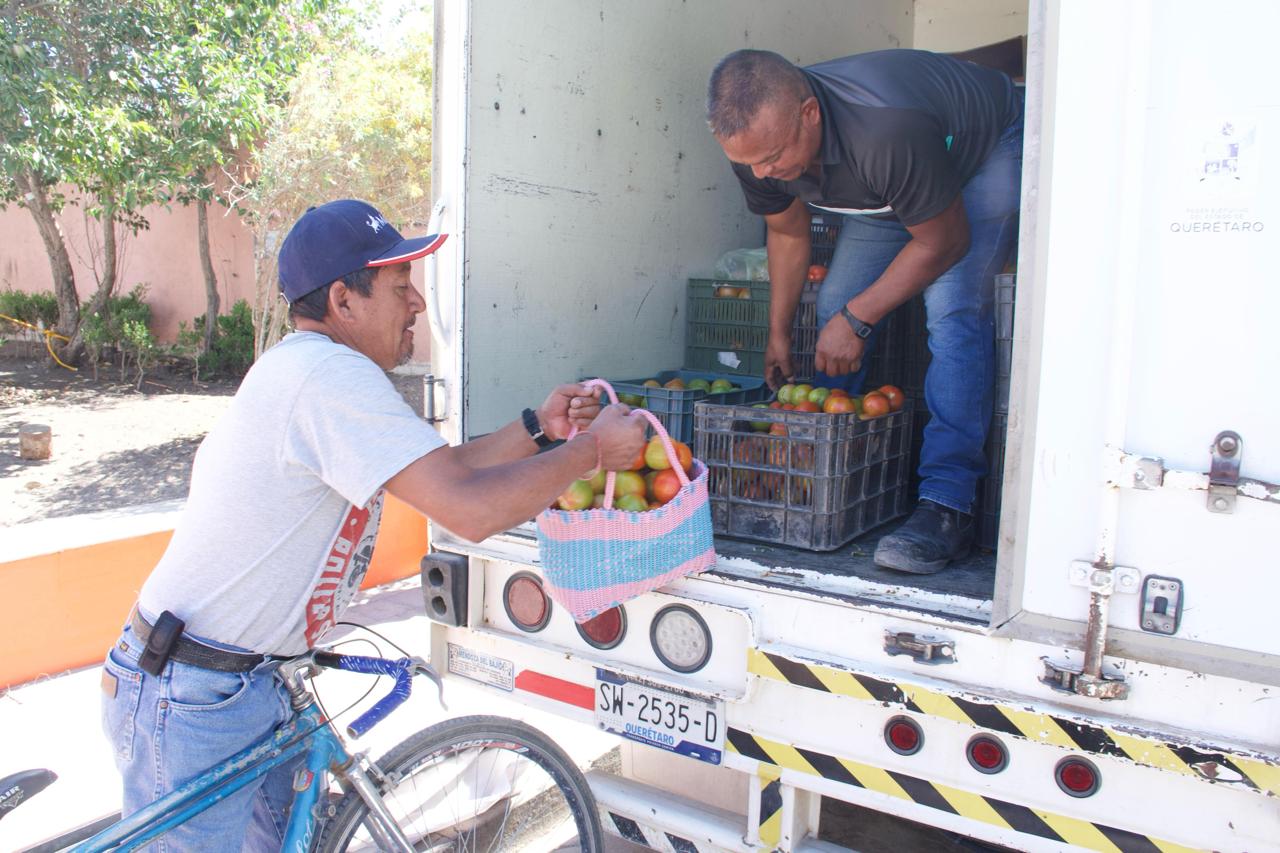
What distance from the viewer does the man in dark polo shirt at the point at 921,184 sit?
9.48 ft

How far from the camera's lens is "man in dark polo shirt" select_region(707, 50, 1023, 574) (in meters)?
2.89

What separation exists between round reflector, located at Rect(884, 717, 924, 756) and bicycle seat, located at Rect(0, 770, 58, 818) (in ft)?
5.79

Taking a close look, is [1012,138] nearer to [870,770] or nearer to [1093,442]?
[1093,442]

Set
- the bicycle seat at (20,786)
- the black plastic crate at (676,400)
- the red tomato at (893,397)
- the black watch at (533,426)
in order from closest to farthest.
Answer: the bicycle seat at (20,786)
the black watch at (533,426)
the red tomato at (893,397)
the black plastic crate at (676,400)

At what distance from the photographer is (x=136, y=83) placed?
8.86 m

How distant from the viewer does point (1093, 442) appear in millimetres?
1891

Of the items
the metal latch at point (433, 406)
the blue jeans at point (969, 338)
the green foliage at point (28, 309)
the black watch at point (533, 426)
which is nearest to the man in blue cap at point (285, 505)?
the black watch at point (533, 426)

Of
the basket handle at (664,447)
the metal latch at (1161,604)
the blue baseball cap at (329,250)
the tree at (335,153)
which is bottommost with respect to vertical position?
the metal latch at (1161,604)

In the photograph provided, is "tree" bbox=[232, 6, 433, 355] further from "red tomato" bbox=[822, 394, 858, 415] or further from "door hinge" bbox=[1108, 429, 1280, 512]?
"door hinge" bbox=[1108, 429, 1280, 512]

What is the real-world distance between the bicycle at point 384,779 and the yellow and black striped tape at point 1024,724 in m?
0.75

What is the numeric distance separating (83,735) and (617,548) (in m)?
2.83

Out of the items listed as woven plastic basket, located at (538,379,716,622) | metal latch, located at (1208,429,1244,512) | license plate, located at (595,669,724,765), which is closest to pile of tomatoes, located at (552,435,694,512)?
woven plastic basket, located at (538,379,716,622)

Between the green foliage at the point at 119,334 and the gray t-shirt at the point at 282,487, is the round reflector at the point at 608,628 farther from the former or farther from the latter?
the green foliage at the point at 119,334

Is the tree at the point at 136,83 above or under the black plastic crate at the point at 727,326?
above
